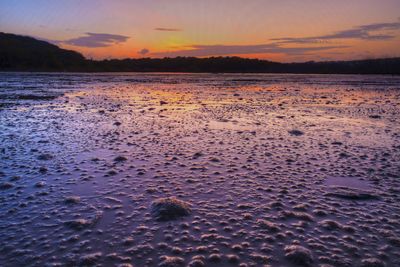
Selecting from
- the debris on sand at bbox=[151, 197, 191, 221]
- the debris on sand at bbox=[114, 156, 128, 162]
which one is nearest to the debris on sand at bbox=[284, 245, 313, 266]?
the debris on sand at bbox=[151, 197, 191, 221]

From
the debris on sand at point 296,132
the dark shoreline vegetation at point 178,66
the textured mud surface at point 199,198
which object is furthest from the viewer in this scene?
the dark shoreline vegetation at point 178,66

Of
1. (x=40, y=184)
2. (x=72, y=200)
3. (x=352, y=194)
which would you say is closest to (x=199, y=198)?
(x=72, y=200)

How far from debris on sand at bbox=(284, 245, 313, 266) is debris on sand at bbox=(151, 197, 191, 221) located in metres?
1.70

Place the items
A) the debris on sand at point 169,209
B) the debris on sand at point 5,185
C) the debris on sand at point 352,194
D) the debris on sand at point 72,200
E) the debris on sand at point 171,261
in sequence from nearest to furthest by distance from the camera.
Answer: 1. the debris on sand at point 171,261
2. the debris on sand at point 169,209
3. the debris on sand at point 72,200
4. the debris on sand at point 352,194
5. the debris on sand at point 5,185

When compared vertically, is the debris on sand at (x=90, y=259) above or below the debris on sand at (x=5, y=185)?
below

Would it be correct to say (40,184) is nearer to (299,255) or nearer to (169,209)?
(169,209)

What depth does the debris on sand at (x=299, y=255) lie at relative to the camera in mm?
3764

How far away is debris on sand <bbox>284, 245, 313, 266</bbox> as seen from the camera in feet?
12.3

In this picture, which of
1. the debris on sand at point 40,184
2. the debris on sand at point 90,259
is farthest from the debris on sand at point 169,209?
the debris on sand at point 40,184

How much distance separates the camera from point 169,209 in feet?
16.6

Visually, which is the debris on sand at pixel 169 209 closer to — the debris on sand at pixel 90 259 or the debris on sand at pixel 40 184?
the debris on sand at pixel 90 259

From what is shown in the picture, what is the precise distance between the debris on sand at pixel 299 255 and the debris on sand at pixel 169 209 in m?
1.70

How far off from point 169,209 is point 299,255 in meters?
2.07

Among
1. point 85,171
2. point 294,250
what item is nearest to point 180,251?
point 294,250
